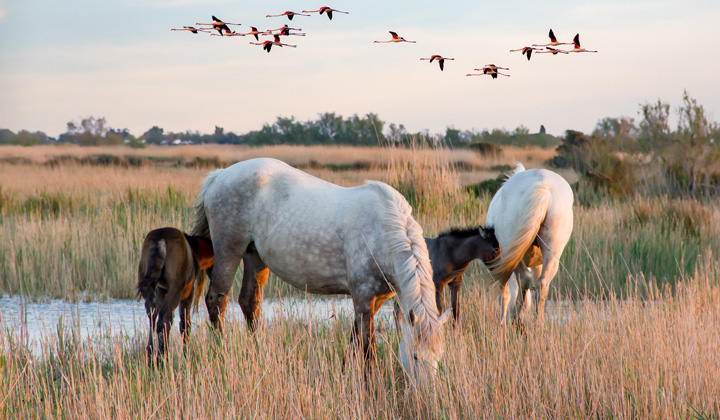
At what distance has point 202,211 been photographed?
5562 millimetres

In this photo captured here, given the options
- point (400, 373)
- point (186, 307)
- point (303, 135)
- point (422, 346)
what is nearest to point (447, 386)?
point (422, 346)

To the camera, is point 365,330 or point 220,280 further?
point 220,280

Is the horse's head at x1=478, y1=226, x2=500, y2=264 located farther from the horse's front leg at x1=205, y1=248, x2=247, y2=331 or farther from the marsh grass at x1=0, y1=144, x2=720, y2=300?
the horse's front leg at x1=205, y1=248, x2=247, y2=331

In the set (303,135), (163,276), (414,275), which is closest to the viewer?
(414,275)

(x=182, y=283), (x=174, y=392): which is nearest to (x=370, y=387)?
(x=174, y=392)

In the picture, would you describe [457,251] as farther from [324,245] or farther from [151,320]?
[151,320]

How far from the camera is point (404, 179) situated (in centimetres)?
1137

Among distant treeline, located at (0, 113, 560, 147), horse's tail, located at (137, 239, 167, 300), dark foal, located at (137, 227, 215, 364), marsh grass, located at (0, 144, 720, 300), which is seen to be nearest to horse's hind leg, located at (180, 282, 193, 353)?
dark foal, located at (137, 227, 215, 364)

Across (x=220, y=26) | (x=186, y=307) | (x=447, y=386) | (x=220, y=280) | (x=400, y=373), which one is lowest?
(x=400, y=373)

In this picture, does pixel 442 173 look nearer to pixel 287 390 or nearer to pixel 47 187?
pixel 287 390

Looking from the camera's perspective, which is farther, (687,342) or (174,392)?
(687,342)

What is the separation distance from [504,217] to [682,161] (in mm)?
11906

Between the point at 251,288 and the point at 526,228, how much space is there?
2.34 meters

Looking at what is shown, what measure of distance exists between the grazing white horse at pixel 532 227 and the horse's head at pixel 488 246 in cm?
27
